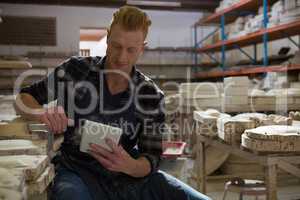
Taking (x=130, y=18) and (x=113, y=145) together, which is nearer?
(x=113, y=145)

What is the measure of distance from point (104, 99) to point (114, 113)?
75 mm

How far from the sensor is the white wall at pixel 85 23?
26.1ft

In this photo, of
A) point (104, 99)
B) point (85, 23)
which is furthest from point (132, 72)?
point (85, 23)

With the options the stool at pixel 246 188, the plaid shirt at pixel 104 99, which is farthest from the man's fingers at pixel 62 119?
the stool at pixel 246 188

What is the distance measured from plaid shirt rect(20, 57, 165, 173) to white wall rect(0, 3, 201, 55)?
6764mm

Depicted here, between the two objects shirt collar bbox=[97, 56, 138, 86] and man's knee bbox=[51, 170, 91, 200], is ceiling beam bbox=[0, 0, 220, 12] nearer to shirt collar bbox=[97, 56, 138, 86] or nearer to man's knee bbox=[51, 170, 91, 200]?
shirt collar bbox=[97, 56, 138, 86]

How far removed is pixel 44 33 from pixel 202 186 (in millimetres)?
6137

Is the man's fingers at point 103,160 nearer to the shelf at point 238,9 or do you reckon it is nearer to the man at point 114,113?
the man at point 114,113

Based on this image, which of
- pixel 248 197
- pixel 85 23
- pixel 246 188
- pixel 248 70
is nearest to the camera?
pixel 246 188

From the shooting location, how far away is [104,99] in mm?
1537

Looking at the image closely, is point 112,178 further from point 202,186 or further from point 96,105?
point 202,186

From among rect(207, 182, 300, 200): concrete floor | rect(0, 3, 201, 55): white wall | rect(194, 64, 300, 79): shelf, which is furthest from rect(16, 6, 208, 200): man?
rect(0, 3, 201, 55): white wall

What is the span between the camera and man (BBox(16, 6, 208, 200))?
1.38m

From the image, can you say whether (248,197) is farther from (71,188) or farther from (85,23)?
(85,23)
